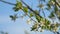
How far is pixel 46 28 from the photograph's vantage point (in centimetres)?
376

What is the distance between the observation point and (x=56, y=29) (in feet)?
12.1

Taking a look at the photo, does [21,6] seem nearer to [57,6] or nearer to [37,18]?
[37,18]

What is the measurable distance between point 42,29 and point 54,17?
34cm

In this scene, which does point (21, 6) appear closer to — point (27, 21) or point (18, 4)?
point (18, 4)

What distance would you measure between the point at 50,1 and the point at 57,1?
0.19 m

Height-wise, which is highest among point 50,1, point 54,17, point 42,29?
point 50,1

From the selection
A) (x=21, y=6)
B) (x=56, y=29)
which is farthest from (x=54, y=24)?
(x=21, y=6)

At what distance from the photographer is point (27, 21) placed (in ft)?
12.7

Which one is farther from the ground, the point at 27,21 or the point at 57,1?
the point at 57,1

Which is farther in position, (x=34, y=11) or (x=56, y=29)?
(x=34, y=11)

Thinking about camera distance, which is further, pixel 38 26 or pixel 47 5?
pixel 47 5

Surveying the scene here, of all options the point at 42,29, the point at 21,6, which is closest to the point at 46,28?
the point at 42,29

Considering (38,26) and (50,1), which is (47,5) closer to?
(50,1)

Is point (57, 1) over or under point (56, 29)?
over
